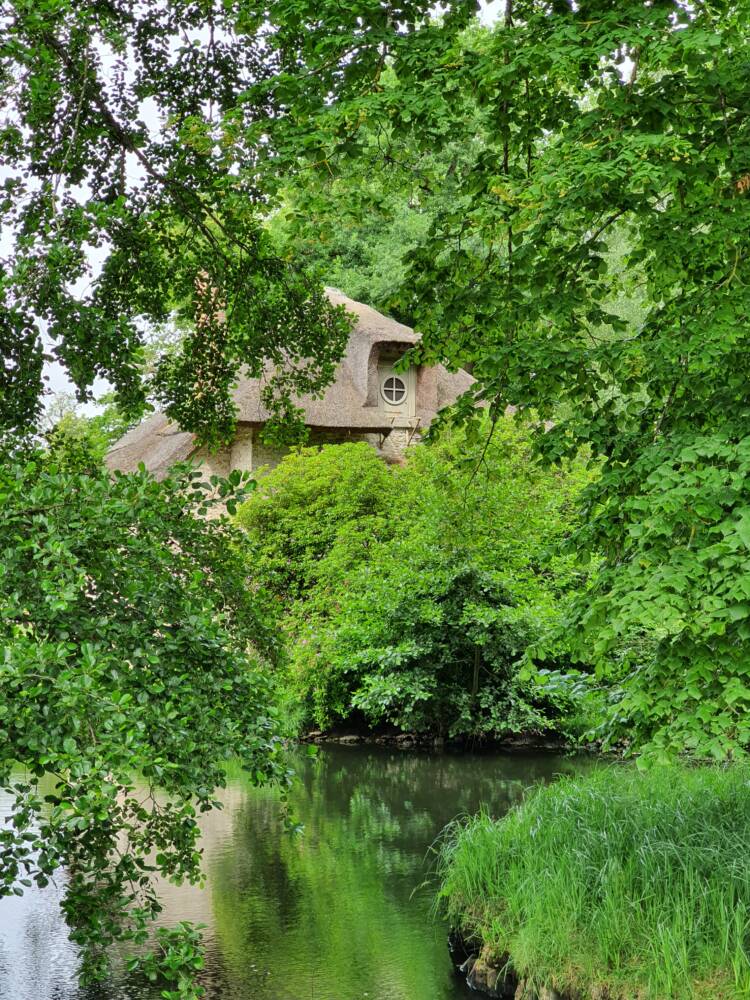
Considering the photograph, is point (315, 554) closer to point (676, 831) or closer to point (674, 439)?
Result: point (676, 831)

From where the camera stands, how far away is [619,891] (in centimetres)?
629

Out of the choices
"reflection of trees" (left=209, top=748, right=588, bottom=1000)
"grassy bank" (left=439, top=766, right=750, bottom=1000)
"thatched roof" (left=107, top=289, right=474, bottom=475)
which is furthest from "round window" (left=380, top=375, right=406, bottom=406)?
"grassy bank" (left=439, top=766, right=750, bottom=1000)

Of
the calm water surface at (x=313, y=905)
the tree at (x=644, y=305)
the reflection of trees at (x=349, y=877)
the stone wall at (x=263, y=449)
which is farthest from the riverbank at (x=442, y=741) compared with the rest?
the tree at (x=644, y=305)

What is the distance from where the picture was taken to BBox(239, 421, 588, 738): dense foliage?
16125mm

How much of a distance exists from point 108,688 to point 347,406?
68.9 ft

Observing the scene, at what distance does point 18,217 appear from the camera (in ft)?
23.9

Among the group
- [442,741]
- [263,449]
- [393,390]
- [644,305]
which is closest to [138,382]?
[644,305]

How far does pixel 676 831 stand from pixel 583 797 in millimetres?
1322

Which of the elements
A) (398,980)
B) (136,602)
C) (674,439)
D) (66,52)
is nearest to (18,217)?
(66,52)

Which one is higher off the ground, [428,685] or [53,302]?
[53,302]

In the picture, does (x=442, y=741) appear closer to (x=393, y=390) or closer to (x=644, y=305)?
(x=393, y=390)

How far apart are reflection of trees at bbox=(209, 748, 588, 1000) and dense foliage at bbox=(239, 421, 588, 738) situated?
0.92 meters

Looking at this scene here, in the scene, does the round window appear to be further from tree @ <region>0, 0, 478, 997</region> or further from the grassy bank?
the grassy bank

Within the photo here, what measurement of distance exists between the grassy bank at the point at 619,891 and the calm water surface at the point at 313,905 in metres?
0.67
